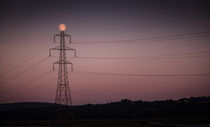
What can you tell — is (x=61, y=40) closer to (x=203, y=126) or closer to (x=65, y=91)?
(x=65, y=91)

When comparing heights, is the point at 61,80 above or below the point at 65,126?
above

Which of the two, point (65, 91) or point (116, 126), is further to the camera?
point (65, 91)

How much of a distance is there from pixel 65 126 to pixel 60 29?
76.2ft

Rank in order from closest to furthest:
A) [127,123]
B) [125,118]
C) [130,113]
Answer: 1. [127,123]
2. [125,118]
3. [130,113]

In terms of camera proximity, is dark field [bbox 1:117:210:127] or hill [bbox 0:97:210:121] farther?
hill [bbox 0:97:210:121]

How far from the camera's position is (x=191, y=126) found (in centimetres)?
4759

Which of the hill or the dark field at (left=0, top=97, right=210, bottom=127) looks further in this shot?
the hill

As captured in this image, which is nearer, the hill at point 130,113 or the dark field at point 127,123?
the dark field at point 127,123

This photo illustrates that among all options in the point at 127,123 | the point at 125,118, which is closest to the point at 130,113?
the point at 125,118

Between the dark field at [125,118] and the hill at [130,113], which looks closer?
the dark field at [125,118]

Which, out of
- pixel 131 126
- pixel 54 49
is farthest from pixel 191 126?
pixel 54 49

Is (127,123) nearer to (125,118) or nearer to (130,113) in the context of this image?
(125,118)

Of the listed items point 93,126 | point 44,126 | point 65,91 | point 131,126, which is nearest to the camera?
point 131,126

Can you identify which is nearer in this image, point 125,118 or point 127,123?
point 127,123
